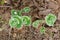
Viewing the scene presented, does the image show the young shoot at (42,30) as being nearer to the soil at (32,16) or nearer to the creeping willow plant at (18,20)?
the soil at (32,16)

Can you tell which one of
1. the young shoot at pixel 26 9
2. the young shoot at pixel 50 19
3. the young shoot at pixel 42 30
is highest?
the young shoot at pixel 26 9

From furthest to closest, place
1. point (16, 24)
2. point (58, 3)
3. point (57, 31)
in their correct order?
point (58, 3) → point (57, 31) → point (16, 24)

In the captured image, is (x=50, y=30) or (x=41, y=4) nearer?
(x=50, y=30)

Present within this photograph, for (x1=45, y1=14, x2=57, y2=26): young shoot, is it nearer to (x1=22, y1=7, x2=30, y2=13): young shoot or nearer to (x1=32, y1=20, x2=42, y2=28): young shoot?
(x1=32, y1=20, x2=42, y2=28): young shoot

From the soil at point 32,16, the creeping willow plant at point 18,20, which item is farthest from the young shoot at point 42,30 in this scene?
the creeping willow plant at point 18,20

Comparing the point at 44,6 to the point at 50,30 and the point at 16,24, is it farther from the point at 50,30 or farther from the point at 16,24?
the point at 16,24

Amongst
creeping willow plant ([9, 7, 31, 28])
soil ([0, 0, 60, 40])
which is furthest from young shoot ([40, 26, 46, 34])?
creeping willow plant ([9, 7, 31, 28])

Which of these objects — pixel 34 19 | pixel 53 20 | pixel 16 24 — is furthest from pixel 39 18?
pixel 16 24

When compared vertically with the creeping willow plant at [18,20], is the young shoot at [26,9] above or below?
above

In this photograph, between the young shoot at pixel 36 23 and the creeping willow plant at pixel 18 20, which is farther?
the young shoot at pixel 36 23
